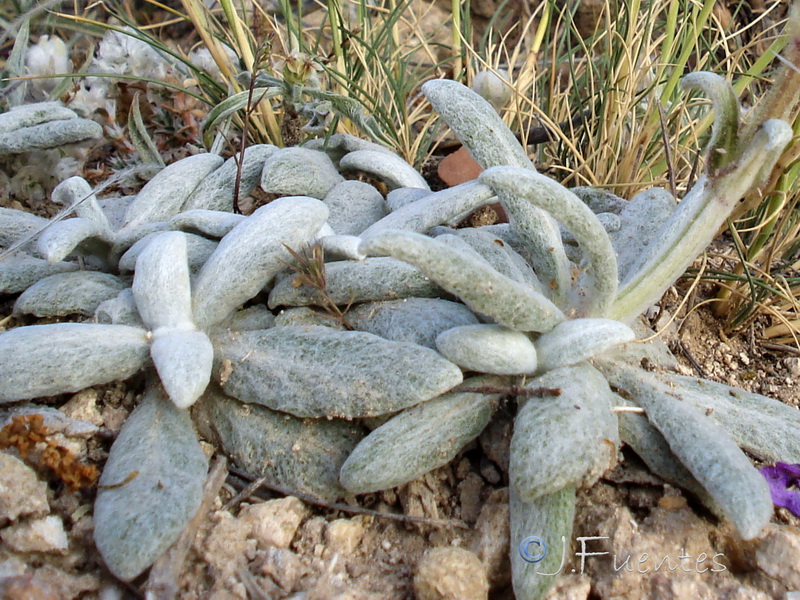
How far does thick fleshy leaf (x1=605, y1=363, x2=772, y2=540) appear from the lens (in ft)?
3.02

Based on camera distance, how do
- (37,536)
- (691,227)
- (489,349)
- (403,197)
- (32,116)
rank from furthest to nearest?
(32,116) → (403,197) → (691,227) → (489,349) → (37,536)

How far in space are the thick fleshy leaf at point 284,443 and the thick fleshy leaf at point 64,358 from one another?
172 millimetres

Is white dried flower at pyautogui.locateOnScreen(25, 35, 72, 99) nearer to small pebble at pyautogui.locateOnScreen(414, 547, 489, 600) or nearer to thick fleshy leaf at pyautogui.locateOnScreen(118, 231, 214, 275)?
thick fleshy leaf at pyautogui.locateOnScreen(118, 231, 214, 275)

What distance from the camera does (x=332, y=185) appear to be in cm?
167

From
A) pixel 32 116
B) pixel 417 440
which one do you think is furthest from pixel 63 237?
pixel 417 440

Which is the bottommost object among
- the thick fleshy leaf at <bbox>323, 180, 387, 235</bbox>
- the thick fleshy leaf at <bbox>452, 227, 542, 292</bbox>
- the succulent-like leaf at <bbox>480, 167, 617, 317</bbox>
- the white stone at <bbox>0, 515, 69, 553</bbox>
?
the white stone at <bbox>0, 515, 69, 553</bbox>

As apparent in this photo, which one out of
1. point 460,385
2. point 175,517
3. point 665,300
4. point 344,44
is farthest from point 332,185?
point 175,517

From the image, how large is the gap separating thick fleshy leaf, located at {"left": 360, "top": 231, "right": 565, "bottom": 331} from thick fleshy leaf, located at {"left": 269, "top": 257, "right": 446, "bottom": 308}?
0.83 ft

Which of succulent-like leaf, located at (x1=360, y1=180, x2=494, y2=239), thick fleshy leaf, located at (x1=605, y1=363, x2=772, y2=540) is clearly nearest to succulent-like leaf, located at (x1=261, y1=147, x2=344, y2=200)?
succulent-like leaf, located at (x1=360, y1=180, x2=494, y2=239)

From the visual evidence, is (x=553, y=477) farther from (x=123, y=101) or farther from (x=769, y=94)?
(x=123, y=101)

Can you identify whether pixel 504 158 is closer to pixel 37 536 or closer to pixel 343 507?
pixel 343 507

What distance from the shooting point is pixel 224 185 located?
5.35 ft

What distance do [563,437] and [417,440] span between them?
0.22 meters

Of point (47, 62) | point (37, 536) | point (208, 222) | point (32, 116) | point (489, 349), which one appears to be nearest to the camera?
point (37, 536)
